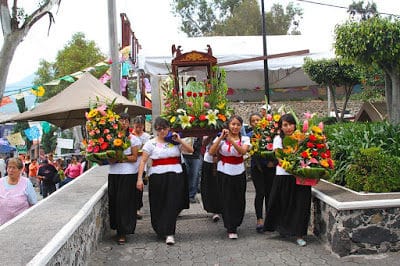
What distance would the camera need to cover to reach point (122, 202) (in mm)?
6047

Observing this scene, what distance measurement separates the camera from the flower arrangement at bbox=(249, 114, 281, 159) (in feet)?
20.8

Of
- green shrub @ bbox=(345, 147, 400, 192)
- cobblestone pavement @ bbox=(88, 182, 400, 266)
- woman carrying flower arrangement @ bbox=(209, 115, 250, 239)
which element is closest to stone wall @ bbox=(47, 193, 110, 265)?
cobblestone pavement @ bbox=(88, 182, 400, 266)

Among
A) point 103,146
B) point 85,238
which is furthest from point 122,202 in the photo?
point 85,238

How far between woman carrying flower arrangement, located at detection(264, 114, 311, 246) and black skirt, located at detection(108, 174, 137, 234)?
1779mm

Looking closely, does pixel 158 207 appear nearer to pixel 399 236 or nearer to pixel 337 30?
pixel 399 236

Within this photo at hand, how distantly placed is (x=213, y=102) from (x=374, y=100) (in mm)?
9124

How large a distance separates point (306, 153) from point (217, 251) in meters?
1.58

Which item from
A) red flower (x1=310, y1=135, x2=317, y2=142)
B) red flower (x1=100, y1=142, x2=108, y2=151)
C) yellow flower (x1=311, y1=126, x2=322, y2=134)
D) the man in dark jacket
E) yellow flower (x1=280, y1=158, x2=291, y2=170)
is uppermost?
yellow flower (x1=311, y1=126, x2=322, y2=134)

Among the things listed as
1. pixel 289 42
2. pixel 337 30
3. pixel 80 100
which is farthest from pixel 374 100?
pixel 80 100

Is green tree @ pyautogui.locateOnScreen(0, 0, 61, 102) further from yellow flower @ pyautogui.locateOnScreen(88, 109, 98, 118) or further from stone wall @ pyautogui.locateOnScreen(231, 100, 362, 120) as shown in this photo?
stone wall @ pyautogui.locateOnScreen(231, 100, 362, 120)

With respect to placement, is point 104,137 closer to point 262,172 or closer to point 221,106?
point 221,106

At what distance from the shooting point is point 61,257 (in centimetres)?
368

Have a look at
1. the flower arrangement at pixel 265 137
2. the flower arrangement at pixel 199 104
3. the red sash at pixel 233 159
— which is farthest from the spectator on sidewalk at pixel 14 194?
the flower arrangement at pixel 265 137

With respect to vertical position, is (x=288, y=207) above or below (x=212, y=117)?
below
